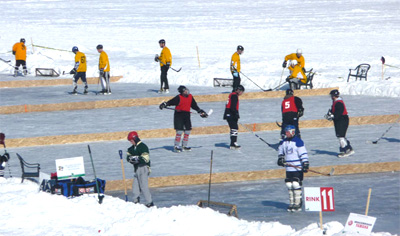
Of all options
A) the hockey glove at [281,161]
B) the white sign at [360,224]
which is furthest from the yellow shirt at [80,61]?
the white sign at [360,224]

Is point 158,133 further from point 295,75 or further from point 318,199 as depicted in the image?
point 318,199

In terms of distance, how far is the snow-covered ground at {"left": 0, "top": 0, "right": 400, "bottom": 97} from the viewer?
28984 millimetres

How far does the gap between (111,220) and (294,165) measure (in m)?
3.07

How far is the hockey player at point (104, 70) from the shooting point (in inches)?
866

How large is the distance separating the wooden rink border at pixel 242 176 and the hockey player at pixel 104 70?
29.5ft

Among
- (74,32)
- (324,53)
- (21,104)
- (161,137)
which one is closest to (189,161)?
(161,137)

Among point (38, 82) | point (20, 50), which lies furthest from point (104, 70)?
point (20, 50)

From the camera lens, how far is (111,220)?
35.3 feet

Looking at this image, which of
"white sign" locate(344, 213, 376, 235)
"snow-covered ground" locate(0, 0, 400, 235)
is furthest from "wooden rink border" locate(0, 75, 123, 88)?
"white sign" locate(344, 213, 376, 235)

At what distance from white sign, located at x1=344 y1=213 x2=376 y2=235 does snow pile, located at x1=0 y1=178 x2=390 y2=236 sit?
0.24 metres

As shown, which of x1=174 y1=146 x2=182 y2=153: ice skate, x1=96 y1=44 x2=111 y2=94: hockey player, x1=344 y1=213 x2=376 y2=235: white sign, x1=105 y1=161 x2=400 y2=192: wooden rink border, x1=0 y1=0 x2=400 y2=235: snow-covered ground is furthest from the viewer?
x1=96 y1=44 x2=111 y2=94: hockey player

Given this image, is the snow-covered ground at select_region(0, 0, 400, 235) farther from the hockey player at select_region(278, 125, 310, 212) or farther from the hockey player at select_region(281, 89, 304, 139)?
the hockey player at select_region(278, 125, 310, 212)

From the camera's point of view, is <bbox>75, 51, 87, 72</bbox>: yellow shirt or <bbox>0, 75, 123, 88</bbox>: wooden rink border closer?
<bbox>75, 51, 87, 72</bbox>: yellow shirt

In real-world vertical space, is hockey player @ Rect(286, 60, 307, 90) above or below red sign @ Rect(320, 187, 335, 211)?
above
